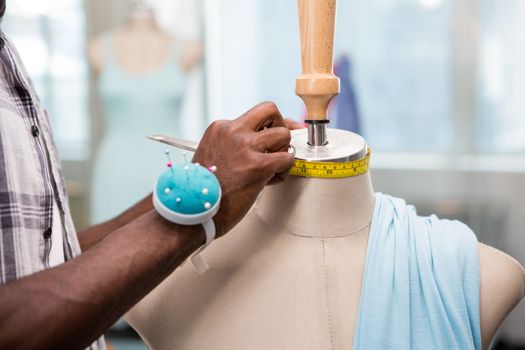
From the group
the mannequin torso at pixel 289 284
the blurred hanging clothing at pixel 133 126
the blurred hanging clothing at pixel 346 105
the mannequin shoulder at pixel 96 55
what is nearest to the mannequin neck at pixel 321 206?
the mannequin torso at pixel 289 284

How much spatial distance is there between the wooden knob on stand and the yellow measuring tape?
0.30 feet

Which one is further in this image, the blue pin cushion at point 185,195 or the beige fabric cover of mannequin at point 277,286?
the beige fabric cover of mannequin at point 277,286

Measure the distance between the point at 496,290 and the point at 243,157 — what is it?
421 mm

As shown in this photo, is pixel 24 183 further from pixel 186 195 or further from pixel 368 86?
pixel 368 86

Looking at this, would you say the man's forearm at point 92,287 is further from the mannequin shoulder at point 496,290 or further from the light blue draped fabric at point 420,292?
A: the mannequin shoulder at point 496,290

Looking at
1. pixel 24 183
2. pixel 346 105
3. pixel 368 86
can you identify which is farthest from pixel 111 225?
pixel 368 86

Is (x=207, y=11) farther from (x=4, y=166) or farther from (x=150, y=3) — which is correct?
(x=4, y=166)

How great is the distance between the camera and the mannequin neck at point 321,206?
3.14 feet

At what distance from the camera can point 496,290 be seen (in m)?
0.91

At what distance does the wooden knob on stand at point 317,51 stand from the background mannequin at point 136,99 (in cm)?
219

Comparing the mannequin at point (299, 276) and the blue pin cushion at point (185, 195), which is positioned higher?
the blue pin cushion at point (185, 195)

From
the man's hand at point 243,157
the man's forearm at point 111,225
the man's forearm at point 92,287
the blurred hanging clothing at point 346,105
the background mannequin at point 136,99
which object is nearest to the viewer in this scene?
the man's forearm at point 92,287

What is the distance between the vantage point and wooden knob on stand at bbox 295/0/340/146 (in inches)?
36.0

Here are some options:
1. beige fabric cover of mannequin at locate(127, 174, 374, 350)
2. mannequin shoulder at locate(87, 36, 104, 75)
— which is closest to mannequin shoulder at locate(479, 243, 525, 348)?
beige fabric cover of mannequin at locate(127, 174, 374, 350)
